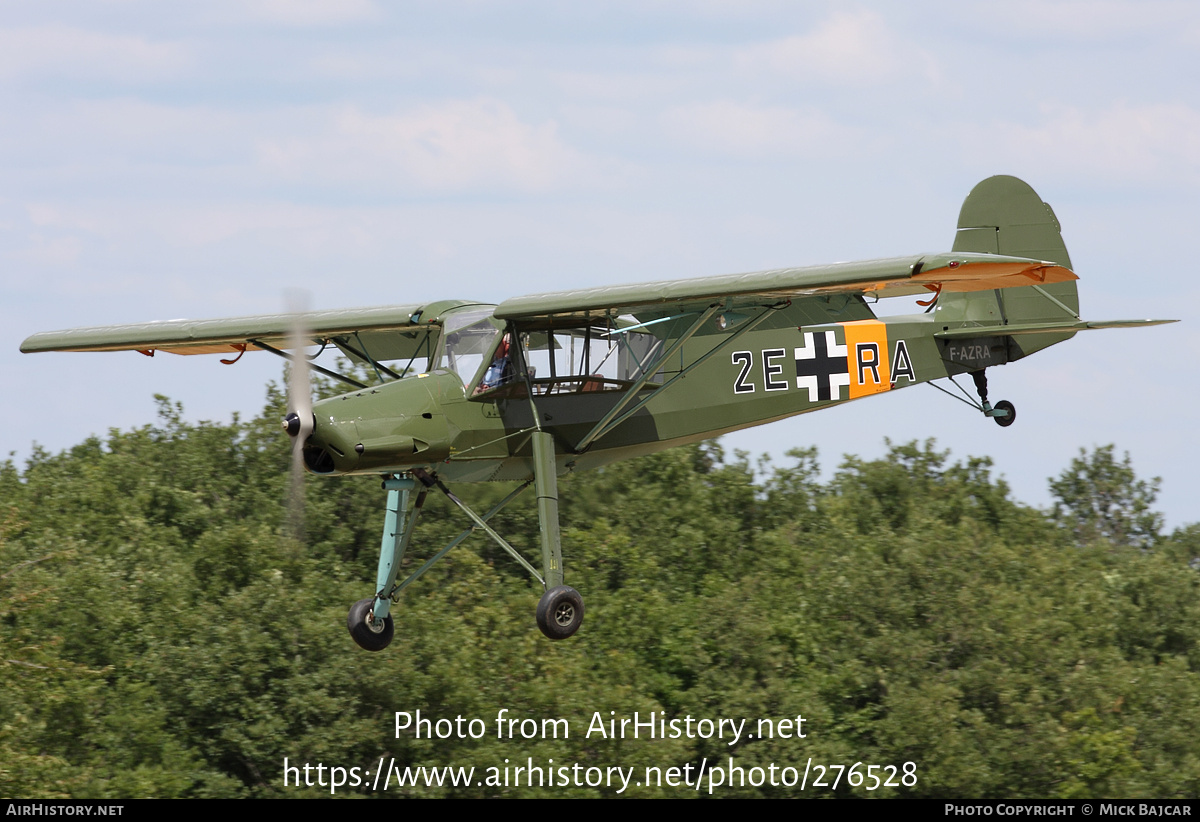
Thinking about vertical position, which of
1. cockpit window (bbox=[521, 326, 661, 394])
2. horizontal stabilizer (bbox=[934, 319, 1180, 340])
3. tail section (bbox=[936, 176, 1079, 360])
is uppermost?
tail section (bbox=[936, 176, 1079, 360])

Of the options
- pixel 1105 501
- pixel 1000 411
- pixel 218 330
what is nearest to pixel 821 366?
pixel 1000 411

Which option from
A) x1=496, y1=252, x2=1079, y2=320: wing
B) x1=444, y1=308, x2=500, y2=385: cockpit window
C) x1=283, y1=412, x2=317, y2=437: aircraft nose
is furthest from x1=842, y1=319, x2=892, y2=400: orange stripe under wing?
x1=283, y1=412, x2=317, y2=437: aircraft nose

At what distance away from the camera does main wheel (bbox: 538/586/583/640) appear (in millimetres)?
14680

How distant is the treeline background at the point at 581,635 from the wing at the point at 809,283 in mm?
11173

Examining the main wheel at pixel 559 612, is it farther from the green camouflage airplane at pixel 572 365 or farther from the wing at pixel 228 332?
Answer: the wing at pixel 228 332

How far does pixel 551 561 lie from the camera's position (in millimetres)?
14945

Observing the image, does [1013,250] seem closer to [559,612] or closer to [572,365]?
[572,365]

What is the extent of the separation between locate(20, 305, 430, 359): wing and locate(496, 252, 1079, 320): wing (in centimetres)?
234

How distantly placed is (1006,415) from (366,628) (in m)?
9.27

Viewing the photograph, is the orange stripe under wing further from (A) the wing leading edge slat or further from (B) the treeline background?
(B) the treeline background

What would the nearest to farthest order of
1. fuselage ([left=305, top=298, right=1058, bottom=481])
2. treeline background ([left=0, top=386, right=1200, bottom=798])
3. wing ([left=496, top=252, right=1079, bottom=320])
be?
wing ([left=496, top=252, right=1079, bottom=320]), fuselage ([left=305, top=298, right=1058, bottom=481]), treeline background ([left=0, top=386, right=1200, bottom=798])

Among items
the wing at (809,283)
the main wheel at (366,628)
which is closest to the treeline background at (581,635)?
the main wheel at (366,628)
